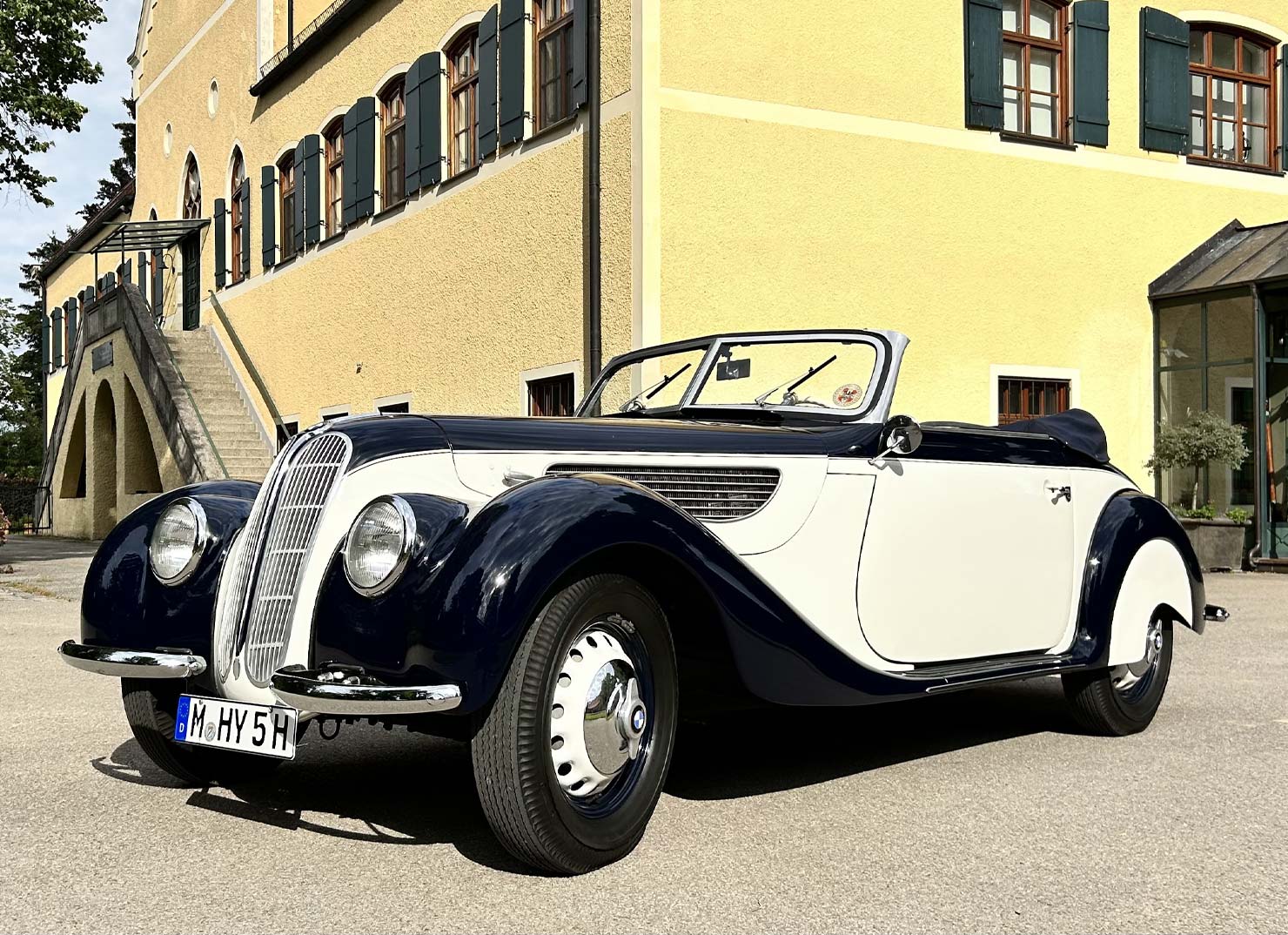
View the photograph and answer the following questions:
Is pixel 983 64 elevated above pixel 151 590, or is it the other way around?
pixel 983 64

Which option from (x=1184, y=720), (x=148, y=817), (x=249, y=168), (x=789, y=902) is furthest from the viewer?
(x=249, y=168)

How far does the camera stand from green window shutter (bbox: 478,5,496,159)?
13.6 m

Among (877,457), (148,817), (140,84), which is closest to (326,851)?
(148,817)

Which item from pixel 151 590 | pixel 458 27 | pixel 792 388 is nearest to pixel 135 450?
pixel 458 27

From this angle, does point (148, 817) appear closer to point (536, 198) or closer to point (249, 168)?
point (536, 198)

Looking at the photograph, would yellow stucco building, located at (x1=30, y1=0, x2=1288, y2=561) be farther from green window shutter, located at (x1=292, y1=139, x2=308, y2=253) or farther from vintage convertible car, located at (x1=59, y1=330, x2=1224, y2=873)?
vintage convertible car, located at (x1=59, y1=330, x2=1224, y2=873)

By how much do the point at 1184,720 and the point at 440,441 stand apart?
3661mm

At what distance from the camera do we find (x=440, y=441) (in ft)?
12.1

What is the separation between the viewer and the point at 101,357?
76.8 ft

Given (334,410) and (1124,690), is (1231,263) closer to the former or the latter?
(1124,690)

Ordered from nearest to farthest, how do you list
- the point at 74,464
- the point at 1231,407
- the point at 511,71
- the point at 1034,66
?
the point at 511,71, the point at 1034,66, the point at 1231,407, the point at 74,464

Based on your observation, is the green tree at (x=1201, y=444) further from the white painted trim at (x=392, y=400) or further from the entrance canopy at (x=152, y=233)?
the entrance canopy at (x=152, y=233)

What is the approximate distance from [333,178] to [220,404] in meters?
4.37

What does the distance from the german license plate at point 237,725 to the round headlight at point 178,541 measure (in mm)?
482
